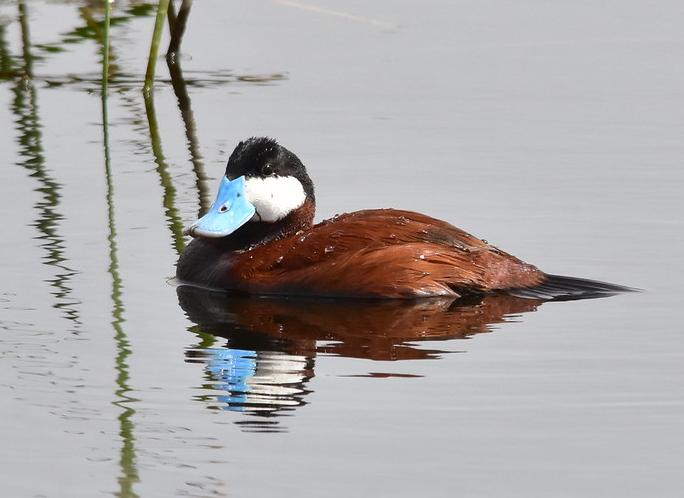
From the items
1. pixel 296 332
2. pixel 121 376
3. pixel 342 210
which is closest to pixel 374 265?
pixel 296 332

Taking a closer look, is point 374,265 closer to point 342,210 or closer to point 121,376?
point 342,210

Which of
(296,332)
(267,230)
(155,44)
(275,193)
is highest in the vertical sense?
(155,44)

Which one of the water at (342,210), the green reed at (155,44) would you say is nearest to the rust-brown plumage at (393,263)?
the water at (342,210)

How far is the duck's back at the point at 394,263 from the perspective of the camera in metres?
8.18

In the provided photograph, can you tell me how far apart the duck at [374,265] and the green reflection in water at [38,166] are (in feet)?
2.22

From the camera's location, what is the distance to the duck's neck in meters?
8.86

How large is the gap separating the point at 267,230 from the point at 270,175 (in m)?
0.31

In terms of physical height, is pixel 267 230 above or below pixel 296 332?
above

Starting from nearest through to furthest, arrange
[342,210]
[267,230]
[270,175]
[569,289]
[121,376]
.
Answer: [121,376] → [569,289] → [270,175] → [267,230] → [342,210]

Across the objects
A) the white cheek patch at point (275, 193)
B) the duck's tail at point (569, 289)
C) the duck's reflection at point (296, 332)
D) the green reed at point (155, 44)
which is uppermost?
the green reed at point (155, 44)

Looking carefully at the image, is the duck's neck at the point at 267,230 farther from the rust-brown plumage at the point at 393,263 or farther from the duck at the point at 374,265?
the rust-brown plumage at the point at 393,263

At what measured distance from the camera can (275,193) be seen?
8.81 metres

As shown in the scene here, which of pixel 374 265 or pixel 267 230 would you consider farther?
pixel 267 230

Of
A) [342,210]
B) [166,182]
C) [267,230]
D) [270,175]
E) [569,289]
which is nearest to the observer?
[569,289]
